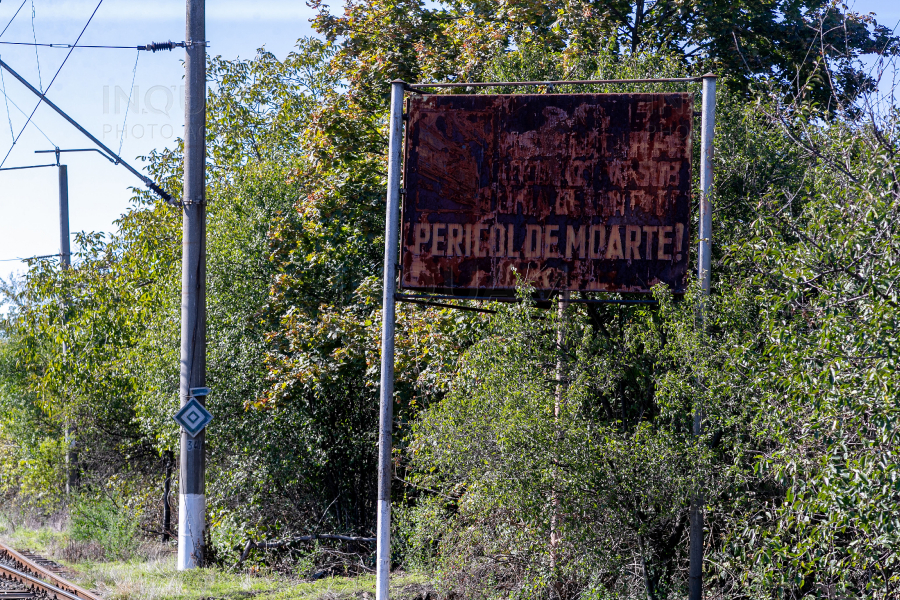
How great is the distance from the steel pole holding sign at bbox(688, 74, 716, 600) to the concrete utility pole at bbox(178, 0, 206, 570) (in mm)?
7239

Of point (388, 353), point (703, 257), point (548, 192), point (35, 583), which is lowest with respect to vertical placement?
point (35, 583)

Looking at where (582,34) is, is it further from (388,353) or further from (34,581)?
(34,581)

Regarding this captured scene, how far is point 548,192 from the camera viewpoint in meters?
9.62

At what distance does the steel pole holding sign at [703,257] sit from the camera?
802 cm

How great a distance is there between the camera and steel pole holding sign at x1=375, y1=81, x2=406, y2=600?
9.57 meters

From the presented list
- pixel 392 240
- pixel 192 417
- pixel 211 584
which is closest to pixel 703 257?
pixel 392 240

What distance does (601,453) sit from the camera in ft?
26.6

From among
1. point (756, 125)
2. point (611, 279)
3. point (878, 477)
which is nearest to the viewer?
point (878, 477)

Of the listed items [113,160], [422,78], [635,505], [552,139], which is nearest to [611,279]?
[552,139]

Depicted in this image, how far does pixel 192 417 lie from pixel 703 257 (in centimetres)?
734

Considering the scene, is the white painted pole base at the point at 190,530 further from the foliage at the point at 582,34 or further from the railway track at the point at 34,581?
the foliage at the point at 582,34

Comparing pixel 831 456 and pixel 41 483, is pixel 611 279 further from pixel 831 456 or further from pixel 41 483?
pixel 41 483

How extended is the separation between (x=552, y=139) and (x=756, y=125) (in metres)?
2.52

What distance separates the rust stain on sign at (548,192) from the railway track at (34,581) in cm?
623
